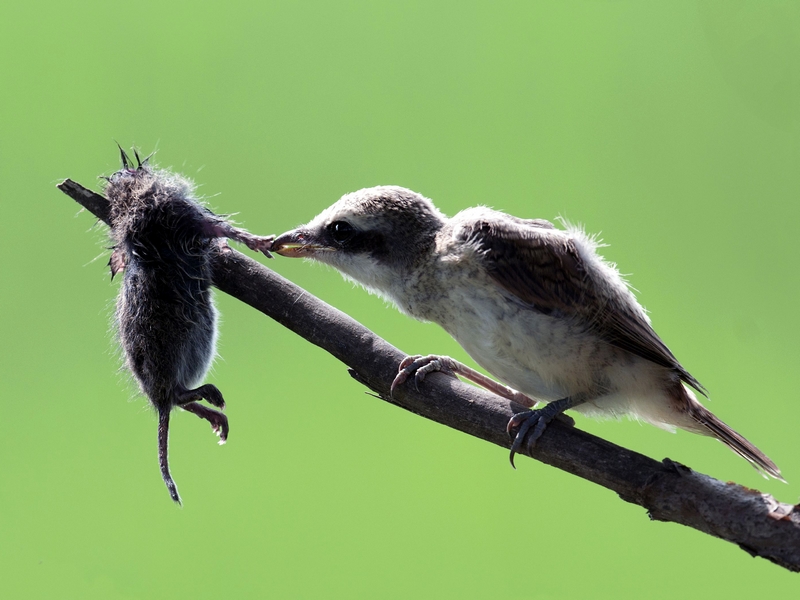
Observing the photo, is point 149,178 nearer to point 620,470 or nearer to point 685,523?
point 620,470

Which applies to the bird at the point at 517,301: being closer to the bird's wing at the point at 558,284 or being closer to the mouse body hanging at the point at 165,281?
the bird's wing at the point at 558,284

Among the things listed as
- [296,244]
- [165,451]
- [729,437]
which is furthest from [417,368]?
[729,437]

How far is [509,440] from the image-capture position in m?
1.16

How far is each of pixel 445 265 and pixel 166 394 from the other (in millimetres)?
516

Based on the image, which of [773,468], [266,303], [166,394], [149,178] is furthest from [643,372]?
[149,178]

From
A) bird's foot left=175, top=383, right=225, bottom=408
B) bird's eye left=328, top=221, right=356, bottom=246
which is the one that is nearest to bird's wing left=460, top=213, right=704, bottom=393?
bird's eye left=328, top=221, right=356, bottom=246

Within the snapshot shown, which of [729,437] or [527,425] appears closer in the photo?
[527,425]

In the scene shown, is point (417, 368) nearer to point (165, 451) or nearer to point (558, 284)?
point (558, 284)

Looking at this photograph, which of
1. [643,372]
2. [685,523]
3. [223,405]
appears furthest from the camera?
[643,372]

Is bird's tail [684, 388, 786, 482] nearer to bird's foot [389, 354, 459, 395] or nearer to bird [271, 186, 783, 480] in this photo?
bird [271, 186, 783, 480]

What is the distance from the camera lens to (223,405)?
1.17 metres

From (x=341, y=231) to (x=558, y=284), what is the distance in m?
0.39

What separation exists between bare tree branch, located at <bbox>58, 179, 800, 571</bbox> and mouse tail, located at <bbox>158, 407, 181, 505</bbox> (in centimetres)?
Result: 23

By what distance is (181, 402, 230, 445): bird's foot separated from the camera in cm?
118
